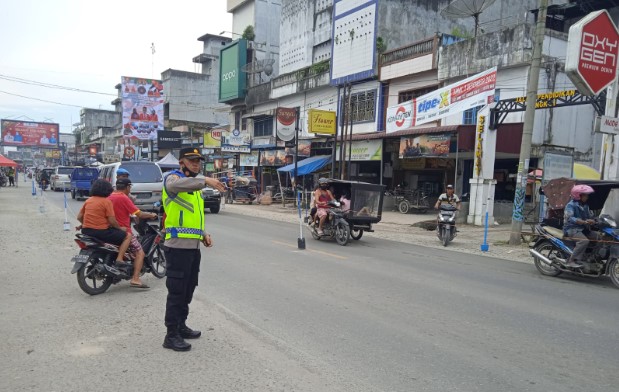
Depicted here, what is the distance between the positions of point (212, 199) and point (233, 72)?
2148cm

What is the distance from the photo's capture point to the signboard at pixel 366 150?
2361 centimetres

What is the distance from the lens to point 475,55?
20203mm

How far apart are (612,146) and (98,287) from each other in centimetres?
1242

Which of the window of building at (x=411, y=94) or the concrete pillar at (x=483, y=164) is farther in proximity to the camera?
the window of building at (x=411, y=94)

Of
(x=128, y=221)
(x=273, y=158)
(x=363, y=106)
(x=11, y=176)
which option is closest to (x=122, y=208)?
(x=128, y=221)

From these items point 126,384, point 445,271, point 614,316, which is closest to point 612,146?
point 445,271

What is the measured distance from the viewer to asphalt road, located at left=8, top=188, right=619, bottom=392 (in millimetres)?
4004

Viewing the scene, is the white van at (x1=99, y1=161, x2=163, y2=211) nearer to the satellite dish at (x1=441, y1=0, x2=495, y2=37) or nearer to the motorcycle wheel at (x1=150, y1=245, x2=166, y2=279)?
the motorcycle wheel at (x1=150, y1=245, x2=166, y2=279)

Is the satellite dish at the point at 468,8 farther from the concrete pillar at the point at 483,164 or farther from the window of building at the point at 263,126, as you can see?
the window of building at the point at 263,126

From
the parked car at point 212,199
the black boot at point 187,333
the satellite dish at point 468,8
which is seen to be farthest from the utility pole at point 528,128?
the parked car at point 212,199

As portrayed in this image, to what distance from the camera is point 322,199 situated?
1273cm

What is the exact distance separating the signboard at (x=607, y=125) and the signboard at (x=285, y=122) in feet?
56.4

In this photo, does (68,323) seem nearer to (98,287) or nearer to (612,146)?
(98,287)

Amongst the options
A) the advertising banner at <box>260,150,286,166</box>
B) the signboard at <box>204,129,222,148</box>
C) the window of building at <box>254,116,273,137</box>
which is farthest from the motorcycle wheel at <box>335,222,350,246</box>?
the signboard at <box>204,129,222,148</box>
